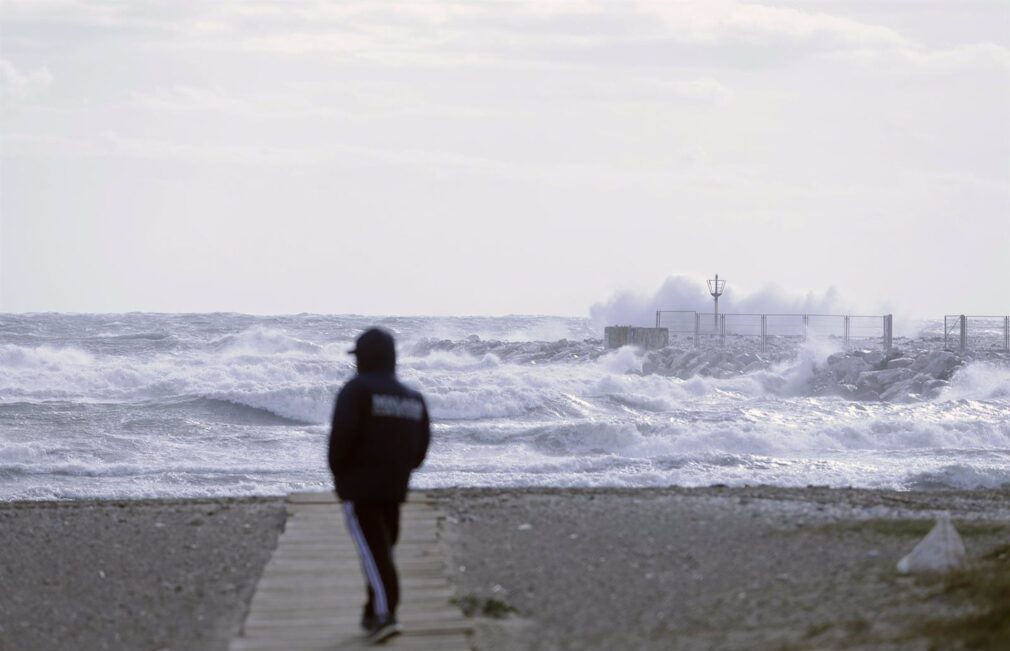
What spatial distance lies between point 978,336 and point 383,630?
4161cm

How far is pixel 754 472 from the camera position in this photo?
703 inches

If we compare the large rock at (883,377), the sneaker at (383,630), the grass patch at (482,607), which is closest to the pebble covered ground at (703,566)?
the grass patch at (482,607)

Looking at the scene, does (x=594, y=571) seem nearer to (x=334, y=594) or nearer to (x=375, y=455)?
(x=334, y=594)

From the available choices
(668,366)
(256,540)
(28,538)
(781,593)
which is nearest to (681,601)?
(781,593)

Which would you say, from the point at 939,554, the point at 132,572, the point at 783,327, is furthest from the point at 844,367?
the point at 132,572

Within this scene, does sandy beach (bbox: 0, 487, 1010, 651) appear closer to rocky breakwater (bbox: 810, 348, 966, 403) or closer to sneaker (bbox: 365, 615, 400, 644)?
sneaker (bbox: 365, 615, 400, 644)

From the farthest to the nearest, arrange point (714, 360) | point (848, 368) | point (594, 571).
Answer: point (714, 360), point (848, 368), point (594, 571)

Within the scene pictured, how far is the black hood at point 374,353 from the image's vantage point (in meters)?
7.07

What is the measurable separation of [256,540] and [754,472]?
9169 mm

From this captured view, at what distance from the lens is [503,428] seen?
78.7ft

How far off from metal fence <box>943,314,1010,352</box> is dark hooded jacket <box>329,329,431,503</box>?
1367 inches

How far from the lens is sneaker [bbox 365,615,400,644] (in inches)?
277

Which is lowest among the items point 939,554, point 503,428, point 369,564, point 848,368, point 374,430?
point 503,428

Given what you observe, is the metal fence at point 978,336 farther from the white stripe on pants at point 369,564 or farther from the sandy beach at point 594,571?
the white stripe on pants at point 369,564
